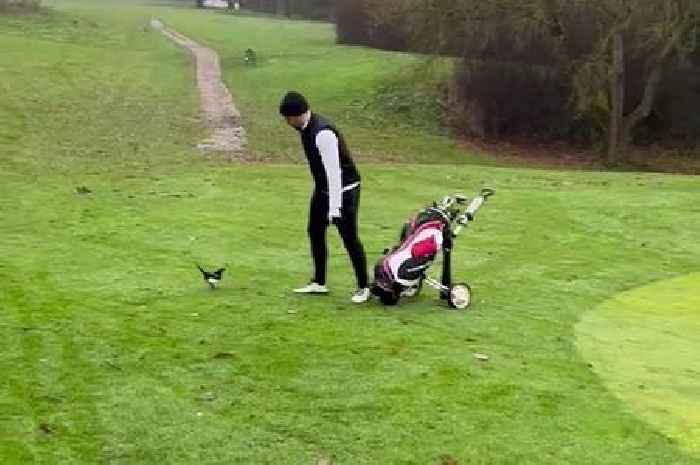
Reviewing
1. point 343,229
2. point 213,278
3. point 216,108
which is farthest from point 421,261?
point 216,108

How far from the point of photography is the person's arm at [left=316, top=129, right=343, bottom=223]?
31.5 ft

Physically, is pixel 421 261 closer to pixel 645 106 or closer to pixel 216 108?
pixel 216 108

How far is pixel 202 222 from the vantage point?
47.9 ft

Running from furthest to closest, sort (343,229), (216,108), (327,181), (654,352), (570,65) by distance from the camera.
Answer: (570,65)
(216,108)
(343,229)
(327,181)
(654,352)

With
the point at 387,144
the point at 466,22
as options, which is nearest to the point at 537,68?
the point at 466,22

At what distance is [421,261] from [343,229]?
29.9 inches

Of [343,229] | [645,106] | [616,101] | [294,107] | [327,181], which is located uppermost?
[294,107]

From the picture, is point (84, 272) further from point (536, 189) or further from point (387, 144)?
point (387, 144)

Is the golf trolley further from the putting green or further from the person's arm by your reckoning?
the putting green

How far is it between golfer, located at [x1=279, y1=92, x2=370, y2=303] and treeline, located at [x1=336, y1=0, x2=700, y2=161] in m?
21.3

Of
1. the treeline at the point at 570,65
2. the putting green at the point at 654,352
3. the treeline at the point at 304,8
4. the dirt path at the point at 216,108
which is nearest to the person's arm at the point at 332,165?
the putting green at the point at 654,352

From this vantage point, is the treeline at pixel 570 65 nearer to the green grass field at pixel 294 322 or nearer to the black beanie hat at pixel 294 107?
the green grass field at pixel 294 322

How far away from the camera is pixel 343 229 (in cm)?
1001

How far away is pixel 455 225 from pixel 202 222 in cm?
484
